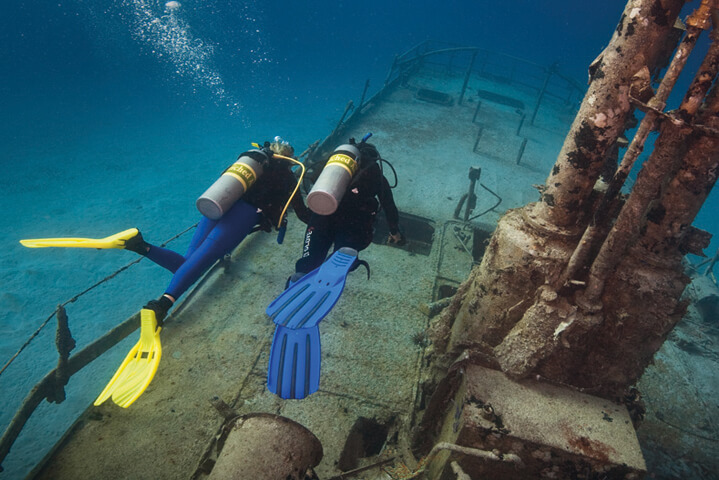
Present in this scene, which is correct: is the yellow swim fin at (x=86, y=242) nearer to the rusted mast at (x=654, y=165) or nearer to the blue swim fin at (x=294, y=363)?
the blue swim fin at (x=294, y=363)

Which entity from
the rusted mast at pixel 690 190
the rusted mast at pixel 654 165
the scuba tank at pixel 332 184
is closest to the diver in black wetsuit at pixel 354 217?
the scuba tank at pixel 332 184

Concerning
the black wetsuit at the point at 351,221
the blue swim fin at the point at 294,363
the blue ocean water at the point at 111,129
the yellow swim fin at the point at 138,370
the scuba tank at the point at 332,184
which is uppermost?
the scuba tank at the point at 332,184

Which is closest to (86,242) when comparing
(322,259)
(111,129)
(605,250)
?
(322,259)

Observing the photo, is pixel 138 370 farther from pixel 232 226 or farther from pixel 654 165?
pixel 654 165

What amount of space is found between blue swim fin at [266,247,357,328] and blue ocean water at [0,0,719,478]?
22.1 ft

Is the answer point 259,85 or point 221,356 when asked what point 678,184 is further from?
point 259,85

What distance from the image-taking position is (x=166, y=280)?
34.4ft

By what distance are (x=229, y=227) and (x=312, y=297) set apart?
1.33 m

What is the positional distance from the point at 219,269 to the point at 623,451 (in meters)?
4.66

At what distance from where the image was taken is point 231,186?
11.4ft

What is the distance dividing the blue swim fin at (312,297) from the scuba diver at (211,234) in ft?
3.25

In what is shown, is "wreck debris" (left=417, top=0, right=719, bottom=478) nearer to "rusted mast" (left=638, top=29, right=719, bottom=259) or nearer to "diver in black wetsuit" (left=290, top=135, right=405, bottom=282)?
"rusted mast" (left=638, top=29, right=719, bottom=259)

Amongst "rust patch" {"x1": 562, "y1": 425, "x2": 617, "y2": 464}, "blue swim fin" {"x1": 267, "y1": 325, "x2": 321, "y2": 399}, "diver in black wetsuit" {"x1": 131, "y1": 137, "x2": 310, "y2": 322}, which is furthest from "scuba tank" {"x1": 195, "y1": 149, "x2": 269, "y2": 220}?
"rust patch" {"x1": 562, "y1": 425, "x2": 617, "y2": 464}

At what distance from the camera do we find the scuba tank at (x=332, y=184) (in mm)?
3188
